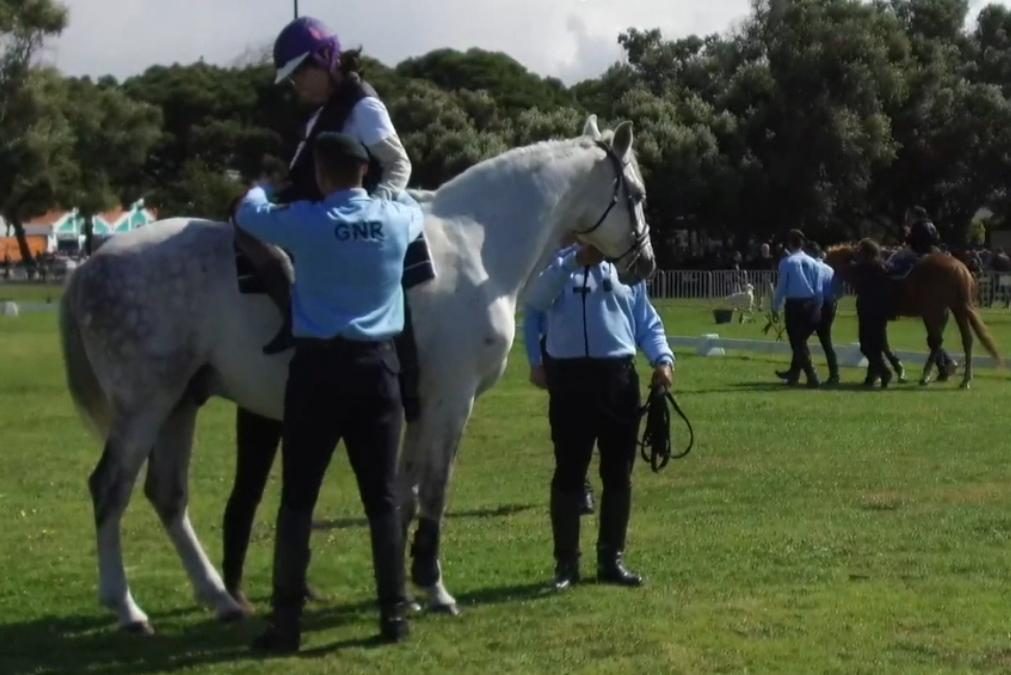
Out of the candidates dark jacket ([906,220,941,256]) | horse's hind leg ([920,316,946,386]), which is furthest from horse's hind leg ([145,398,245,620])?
dark jacket ([906,220,941,256])

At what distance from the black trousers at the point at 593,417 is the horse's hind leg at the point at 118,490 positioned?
2.24m

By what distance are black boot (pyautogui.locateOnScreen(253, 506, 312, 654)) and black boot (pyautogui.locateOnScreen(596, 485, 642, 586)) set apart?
2.22 metres

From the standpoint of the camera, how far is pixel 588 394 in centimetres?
921

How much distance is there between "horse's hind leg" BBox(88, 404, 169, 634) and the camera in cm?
810

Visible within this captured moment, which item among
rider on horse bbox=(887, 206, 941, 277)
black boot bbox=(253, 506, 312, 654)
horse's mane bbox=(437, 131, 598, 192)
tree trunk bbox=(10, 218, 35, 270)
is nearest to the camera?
black boot bbox=(253, 506, 312, 654)

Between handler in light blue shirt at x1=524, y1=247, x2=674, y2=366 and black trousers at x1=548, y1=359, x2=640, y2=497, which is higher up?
handler in light blue shirt at x1=524, y1=247, x2=674, y2=366

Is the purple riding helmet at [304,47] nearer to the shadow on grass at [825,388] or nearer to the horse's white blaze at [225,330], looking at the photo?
the horse's white blaze at [225,330]

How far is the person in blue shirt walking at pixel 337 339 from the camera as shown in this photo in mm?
7266

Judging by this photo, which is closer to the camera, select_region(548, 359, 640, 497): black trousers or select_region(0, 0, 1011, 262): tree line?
select_region(548, 359, 640, 497): black trousers

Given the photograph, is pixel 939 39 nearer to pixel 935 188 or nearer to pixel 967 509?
pixel 935 188

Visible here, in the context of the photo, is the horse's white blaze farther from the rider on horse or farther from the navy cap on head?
the rider on horse

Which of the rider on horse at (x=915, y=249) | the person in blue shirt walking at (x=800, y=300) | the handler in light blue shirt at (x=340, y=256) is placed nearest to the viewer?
the handler in light blue shirt at (x=340, y=256)

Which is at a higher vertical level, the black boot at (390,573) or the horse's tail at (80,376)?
the horse's tail at (80,376)

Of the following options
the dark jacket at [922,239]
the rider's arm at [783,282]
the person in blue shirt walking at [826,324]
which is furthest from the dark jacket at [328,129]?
the dark jacket at [922,239]
